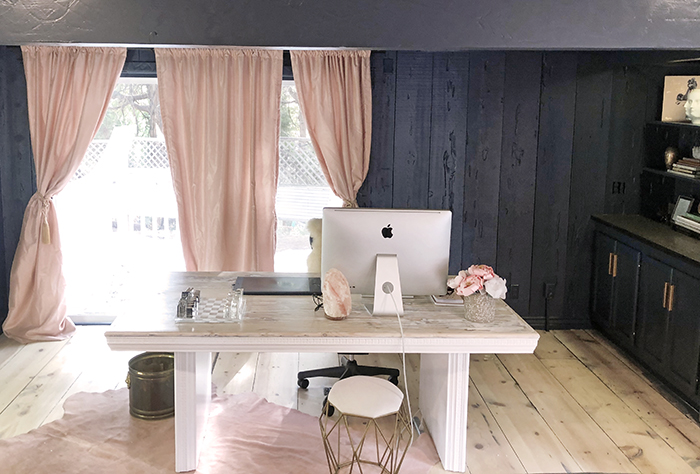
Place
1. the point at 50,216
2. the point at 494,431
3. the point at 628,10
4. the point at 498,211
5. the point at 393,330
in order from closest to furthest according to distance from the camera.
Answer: the point at 628,10, the point at 393,330, the point at 494,431, the point at 50,216, the point at 498,211

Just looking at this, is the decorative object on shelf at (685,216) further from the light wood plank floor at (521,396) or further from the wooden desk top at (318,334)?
the wooden desk top at (318,334)

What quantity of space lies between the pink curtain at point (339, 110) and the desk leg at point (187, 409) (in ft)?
6.55

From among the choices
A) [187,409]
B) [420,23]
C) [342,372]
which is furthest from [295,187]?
[420,23]

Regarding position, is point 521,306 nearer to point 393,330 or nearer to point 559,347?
point 559,347

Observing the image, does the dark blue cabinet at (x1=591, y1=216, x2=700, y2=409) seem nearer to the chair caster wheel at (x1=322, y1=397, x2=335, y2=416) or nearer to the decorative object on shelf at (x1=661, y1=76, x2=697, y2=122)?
the decorative object on shelf at (x1=661, y1=76, x2=697, y2=122)

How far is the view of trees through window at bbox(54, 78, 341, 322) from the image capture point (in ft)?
16.9

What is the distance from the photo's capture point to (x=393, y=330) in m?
3.08

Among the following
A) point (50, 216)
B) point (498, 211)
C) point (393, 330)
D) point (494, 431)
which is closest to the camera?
point (393, 330)

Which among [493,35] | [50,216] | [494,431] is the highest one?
[493,35]

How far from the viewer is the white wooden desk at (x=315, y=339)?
303 cm

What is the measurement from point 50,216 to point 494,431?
3252 millimetres

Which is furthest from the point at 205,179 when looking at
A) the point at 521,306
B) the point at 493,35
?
the point at 493,35

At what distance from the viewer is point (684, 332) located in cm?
399

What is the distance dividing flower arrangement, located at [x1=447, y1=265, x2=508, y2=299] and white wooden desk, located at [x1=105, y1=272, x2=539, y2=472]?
0.50 feet
